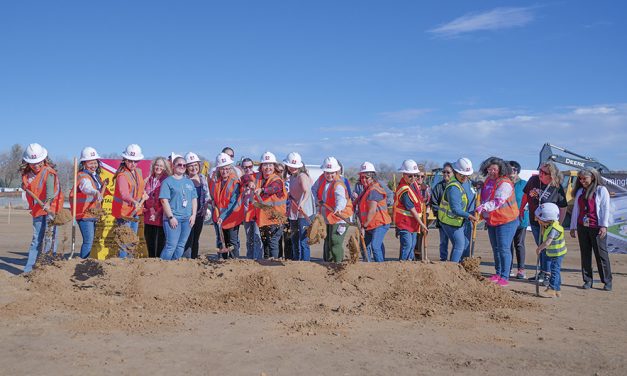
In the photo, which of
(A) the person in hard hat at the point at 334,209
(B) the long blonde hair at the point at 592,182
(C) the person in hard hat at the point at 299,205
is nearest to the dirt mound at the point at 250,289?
(A) the person in hard hat at the point at 334,209

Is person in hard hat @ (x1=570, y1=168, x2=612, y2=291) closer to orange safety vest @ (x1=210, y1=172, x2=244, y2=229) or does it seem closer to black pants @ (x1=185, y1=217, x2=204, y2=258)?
orange safety vest @ (x1=210, y1=172, x2=244, y2=229)

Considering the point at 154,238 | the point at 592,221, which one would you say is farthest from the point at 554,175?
the point at 154,238

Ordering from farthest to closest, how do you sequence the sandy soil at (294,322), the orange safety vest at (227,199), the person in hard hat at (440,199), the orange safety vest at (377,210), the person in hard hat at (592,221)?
1. the person in hard hat at (440,199)
2. the orange safety vest at (227,199)
3. the orange safety vest at (377,210)
4. the person in hard hat at (592,221)
5. the sandy soil at (294,322)

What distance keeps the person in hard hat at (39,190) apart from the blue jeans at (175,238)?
1.71 m

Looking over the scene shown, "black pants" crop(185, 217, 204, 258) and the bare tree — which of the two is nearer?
"black pants" crop(185, 217, 204, 258)

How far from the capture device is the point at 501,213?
8.16 m

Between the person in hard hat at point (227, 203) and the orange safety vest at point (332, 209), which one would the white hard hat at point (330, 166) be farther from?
the person in hard hat at point (227, 203)

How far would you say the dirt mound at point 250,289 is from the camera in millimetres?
6414

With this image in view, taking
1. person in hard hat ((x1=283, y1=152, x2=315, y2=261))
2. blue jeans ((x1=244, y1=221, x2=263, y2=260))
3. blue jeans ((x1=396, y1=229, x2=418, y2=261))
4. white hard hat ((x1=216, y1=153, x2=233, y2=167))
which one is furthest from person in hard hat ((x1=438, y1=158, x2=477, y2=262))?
white hard hat ((x1=216, y1=153, x2=233, y2=167))

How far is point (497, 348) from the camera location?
516 cm

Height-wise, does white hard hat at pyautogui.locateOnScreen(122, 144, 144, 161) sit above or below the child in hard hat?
above

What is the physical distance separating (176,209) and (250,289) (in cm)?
175

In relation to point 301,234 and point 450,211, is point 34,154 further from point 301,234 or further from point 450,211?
point 450,211

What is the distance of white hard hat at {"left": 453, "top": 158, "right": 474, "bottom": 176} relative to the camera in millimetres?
8500
